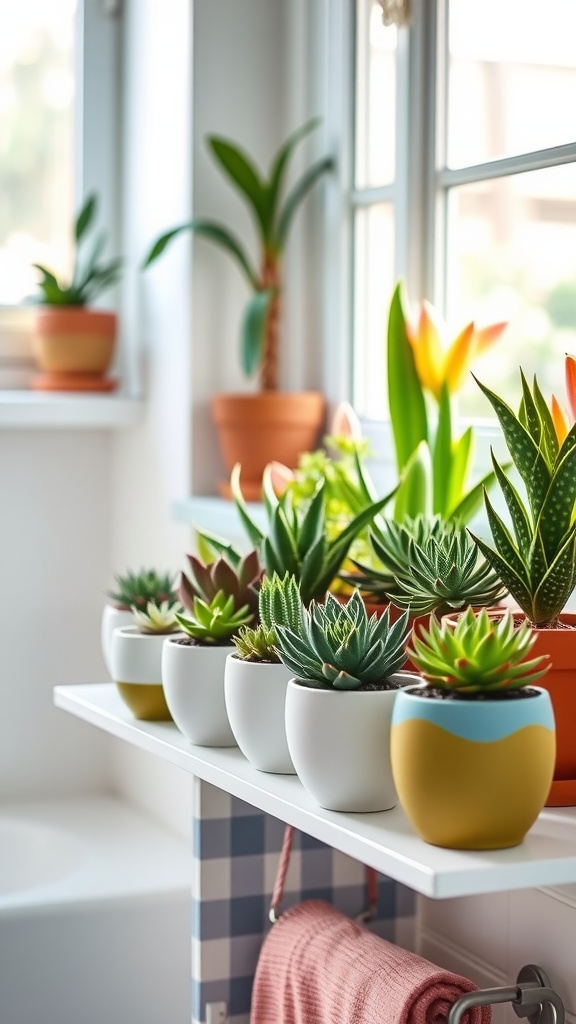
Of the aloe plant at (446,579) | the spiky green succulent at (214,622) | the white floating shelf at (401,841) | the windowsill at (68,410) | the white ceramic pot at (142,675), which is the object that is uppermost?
the windowsill at (68,410)

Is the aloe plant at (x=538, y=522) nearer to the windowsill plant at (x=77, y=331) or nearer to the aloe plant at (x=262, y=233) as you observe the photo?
the aloe plant at (x=262, y=233)

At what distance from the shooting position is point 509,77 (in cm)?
154

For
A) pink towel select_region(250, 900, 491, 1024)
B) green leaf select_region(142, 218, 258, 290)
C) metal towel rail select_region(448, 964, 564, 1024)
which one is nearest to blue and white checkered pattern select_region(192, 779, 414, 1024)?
pink towel select_region(250, 900, 491, 1024)

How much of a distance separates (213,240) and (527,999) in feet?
3.94

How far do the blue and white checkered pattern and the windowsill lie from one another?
95 centimetres

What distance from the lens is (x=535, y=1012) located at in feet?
4.11

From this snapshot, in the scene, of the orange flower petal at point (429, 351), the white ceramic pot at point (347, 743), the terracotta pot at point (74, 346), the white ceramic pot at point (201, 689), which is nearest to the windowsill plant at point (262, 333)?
the terracotta pot at point (74, 346)

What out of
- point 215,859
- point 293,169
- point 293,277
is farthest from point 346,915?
point 293,169

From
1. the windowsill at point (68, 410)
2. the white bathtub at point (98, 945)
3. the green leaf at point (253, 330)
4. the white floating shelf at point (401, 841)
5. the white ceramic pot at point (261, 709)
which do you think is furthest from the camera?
the windowsill at point (68, 410)

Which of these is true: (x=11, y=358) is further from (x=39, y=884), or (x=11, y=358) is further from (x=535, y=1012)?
(x=535, y=1012)

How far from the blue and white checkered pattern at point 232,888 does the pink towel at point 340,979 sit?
38 millimetres

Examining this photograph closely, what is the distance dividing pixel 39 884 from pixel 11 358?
3.09 feet

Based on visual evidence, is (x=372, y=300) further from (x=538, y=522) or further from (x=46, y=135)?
(x=538, y=522)

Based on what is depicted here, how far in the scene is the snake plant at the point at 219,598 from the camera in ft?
3.86
